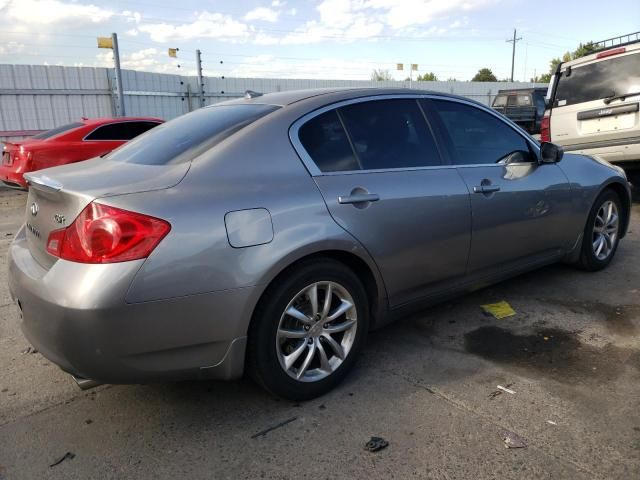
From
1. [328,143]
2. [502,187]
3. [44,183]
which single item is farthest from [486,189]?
[44,183]

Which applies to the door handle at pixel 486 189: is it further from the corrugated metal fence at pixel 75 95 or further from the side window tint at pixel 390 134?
the corrugated metal fence at pixel 75 95

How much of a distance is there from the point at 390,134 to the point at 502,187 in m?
0.97

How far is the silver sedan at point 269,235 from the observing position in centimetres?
223

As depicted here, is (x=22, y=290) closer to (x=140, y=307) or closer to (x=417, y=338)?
(x=140, y=307)

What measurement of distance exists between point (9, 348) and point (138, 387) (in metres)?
1.14

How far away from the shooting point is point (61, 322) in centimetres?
222

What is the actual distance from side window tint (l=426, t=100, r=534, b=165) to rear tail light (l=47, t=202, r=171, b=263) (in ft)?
6.77

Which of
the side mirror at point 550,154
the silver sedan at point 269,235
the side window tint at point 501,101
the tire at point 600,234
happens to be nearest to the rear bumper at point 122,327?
the silver sedan at point 269,235

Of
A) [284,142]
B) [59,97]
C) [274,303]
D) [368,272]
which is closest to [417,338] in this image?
[368,272]

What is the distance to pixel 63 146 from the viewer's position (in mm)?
8844

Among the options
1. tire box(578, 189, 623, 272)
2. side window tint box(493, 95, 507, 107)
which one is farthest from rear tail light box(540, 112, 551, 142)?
side window tint box(493, 95, 507, 107)

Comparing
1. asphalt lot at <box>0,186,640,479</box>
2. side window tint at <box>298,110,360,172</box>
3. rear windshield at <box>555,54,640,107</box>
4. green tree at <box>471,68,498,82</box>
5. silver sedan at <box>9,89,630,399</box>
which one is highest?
green tree at <box>471,68,498,82</box>

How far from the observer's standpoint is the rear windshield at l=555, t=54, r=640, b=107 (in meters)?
6.68

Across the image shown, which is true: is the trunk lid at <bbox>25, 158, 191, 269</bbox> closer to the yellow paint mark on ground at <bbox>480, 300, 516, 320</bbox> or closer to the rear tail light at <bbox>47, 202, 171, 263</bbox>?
the rear tail light at <bbox>47, 202, 171, 263</bbox>
